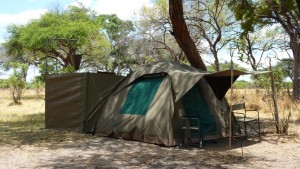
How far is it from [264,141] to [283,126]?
114cm

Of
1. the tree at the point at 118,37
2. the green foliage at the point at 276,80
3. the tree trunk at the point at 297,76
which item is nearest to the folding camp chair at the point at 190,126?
the green foliage at the point at 276,80

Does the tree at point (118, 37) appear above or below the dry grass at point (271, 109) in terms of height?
above

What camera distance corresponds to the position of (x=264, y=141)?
875 cm

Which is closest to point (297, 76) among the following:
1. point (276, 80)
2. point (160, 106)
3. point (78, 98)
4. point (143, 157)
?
point (276, 80)

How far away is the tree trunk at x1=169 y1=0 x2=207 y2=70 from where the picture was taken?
1120 centimetres

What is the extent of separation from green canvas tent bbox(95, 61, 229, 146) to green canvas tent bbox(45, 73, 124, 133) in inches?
14.3

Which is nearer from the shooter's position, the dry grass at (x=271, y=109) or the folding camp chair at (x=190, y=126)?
the folding camp chair at (x=190, y=126)

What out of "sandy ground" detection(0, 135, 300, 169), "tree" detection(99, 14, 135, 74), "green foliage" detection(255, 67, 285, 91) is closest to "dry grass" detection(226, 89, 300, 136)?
"green foliage" detection(255, 67, 285, 91)

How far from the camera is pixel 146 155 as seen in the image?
704 cm

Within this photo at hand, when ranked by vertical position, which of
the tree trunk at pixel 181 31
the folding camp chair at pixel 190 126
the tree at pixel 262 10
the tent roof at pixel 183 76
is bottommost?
the folding camp chair at pixel 190 126

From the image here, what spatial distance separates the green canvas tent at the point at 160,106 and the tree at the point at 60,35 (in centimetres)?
1499

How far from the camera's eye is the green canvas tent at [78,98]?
9891 mm

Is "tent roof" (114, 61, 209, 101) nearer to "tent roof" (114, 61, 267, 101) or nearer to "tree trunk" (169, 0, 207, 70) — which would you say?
"tent roof" (114, 61, 267, 101)

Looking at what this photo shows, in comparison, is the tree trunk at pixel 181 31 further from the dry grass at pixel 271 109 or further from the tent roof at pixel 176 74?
the dry grass at pixel 271 109
